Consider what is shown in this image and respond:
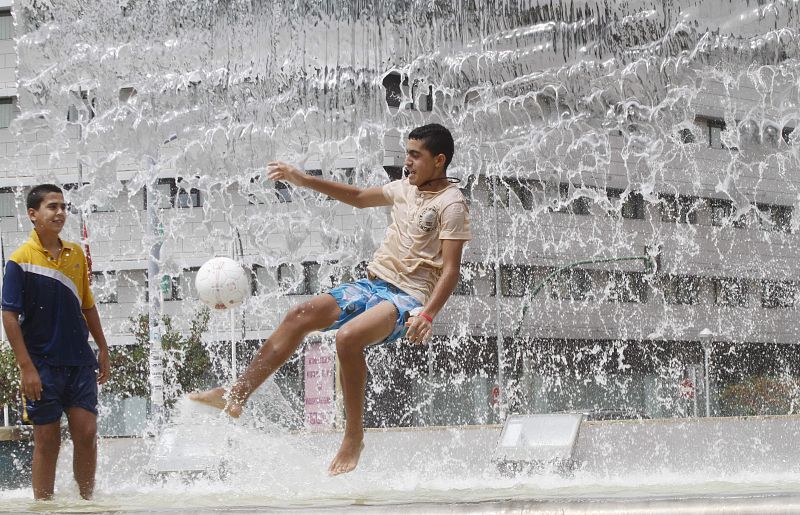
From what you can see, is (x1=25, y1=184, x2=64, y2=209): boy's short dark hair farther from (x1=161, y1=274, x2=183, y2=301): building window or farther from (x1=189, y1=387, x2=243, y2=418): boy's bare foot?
(x1=161, y1=274, x2=183, y2=301): building window

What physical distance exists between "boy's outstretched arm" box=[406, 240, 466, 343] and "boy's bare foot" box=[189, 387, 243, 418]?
946mm

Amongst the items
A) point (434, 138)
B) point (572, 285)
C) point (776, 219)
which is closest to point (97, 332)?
point (434, 138)

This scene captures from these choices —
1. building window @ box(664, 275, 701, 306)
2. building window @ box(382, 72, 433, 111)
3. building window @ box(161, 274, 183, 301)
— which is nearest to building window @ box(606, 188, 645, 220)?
building window @ box(664, 275, 701, 306)

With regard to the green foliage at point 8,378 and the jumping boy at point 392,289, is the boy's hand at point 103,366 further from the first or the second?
the green foliage at point 8,378

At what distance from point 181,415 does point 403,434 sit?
5.40 meters

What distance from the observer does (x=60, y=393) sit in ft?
19.6

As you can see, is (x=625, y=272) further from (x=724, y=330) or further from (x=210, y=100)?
(x=210, y=100)

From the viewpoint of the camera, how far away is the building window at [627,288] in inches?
1603

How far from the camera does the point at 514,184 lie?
28656 mm

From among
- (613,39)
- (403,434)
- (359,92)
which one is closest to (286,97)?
(359,92)

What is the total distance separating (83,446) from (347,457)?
1330mm

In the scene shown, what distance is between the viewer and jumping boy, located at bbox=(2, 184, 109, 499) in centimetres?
595

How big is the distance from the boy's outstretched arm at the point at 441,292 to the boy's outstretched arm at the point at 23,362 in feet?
5.92

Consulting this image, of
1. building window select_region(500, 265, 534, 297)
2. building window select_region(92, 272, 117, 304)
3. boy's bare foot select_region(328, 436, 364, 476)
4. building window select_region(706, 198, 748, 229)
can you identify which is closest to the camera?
boy's bare foot select_region(328, 436, 364, 476)
